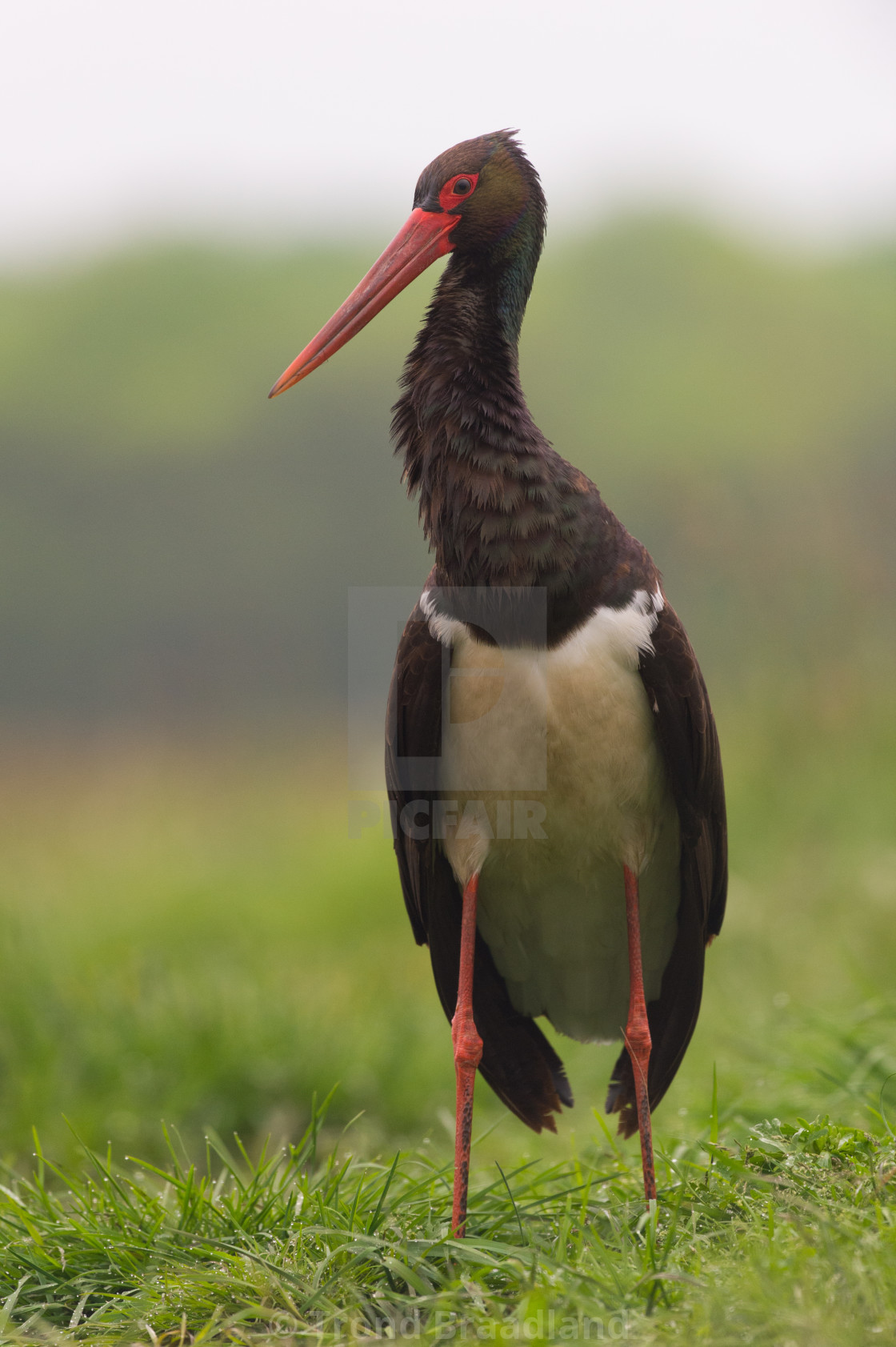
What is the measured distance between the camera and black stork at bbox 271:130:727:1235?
258cm

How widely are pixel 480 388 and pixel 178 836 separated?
21.7 ft

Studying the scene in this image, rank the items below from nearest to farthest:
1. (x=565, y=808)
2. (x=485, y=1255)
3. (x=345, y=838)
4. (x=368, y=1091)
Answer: (x=485, y=1255)
(x=565, y=808)
(x=368, y=1091)
(x=345, y=838)

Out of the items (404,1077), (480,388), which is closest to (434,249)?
(480,388)

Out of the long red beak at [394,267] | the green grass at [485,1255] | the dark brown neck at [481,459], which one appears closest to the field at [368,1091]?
the green grass at [485,1255]

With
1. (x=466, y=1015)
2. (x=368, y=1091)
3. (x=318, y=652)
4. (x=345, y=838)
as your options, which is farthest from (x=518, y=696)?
(x=318, y=652)

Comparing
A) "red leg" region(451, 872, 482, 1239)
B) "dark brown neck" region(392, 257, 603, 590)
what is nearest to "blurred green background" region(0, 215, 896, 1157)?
"red leg" region(451, 872, 482, 1239)

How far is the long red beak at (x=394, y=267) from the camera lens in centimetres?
283

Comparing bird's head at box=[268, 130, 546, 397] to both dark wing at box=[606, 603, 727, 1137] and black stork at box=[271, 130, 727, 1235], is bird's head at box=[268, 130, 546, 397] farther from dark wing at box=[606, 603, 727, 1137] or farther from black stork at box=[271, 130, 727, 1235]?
dark wing at box=[606, 603, 727, 1137]

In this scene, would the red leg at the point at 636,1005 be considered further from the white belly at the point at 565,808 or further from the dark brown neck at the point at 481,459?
the dark brown neck at the point at 481,459

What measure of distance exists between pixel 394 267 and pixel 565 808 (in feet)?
4.29

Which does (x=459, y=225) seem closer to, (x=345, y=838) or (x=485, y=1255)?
(x=485, y=1255)

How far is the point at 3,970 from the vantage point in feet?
14.9

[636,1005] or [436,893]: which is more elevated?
[436,893]

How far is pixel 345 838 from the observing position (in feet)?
27.3
